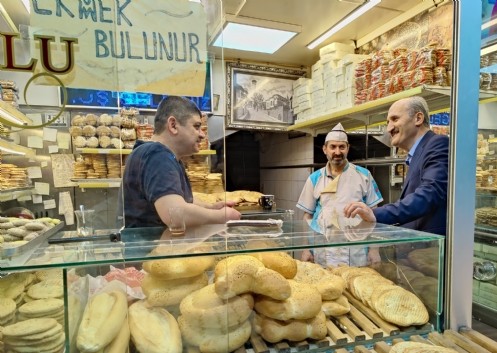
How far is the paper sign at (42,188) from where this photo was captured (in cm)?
100

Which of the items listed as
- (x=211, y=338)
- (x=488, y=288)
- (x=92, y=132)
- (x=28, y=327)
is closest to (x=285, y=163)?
(x=92, y=132)

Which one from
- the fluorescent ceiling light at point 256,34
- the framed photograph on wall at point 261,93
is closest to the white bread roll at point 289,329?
the fluorescent ceiling light at point 256,34

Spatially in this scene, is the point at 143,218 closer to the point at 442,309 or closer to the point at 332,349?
the point at 332,349

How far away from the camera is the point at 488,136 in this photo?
2.60m

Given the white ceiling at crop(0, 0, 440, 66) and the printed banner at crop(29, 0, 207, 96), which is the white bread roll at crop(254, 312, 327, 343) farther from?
the white ceiling at crop(0, 0, 440, 66)

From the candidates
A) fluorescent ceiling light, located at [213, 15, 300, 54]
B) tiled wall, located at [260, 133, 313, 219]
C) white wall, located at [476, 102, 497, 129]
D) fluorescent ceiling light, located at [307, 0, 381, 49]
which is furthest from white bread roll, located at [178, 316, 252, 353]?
tiled wall, located at [260, 133, 313, 219]

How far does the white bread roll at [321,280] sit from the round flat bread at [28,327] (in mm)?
581

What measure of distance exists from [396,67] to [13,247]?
2273mm

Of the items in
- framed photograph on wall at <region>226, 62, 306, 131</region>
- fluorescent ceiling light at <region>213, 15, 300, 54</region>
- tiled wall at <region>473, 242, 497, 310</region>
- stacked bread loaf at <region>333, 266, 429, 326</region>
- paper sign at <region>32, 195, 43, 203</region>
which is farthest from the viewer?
framed photograph on wall at <region>226, 62, 306, 131</region>

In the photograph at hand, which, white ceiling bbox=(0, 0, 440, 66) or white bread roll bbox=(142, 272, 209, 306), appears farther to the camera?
white ceiling bbox=(0, 0, 440, 66)

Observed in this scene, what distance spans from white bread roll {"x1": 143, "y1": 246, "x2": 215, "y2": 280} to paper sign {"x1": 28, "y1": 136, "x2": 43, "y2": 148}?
38cm

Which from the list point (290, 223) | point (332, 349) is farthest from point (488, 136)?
point (332, 349)

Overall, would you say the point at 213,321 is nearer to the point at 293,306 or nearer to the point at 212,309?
the point at 212,309

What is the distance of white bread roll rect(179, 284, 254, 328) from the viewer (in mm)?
680
